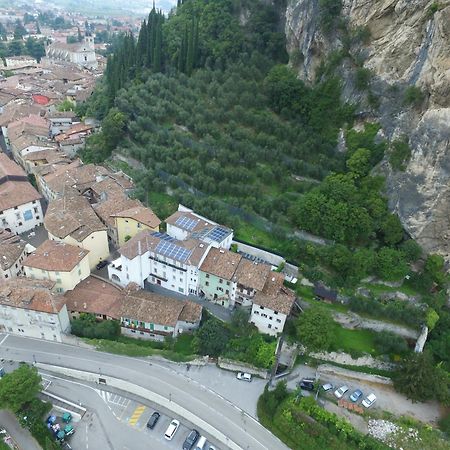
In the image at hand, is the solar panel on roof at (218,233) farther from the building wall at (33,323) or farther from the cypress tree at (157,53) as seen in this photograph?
the cypress tree at (157,53)

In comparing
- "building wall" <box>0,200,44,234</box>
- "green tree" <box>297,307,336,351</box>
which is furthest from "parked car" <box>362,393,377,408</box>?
"building wall" <box>0,200,44,234</box>

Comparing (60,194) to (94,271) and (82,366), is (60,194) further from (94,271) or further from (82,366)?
(82,366)

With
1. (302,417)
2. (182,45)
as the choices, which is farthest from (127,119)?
(302,417)

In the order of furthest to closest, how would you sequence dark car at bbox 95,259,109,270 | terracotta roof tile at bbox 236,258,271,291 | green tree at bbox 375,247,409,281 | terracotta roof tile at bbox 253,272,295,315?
dark car at bbox 95,259,109,270 → green tree at bbox 375,247,409,281 → terracotta roof tile at bbox 236,258,271,291 → terracotta roof tile at bbox 253,272,295,315

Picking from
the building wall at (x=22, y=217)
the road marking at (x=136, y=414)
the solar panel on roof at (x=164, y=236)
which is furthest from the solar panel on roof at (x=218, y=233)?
the building wall at (x=22, y=217)

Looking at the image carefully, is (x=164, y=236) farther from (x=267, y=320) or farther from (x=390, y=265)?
(x=390, y=265)

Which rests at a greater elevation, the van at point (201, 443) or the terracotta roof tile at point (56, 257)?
the terracotta roof tile at point (56, 257)

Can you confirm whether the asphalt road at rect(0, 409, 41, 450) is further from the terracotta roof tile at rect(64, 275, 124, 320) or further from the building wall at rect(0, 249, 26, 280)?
the building wall at rect(0, 249, 26, 280)
